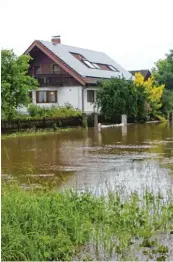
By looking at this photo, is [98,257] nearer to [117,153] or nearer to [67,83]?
[117,153]

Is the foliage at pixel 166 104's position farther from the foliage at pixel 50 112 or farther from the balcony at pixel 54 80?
the foliage at pixel 50 112

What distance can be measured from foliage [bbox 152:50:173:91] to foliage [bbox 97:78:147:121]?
1681 centimetres

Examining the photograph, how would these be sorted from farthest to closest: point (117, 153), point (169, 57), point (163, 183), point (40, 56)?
point (169, 57) < point (40, 56) < point (117, 153) < point (163, 183)

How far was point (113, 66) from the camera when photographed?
39.5 metres

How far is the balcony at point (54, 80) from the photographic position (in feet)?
108

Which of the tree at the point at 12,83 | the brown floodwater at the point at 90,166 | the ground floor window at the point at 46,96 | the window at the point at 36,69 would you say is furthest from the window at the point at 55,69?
the brown floodwater at the point at 90,166

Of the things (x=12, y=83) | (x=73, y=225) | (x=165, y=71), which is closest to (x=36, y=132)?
(x=12, y=83)

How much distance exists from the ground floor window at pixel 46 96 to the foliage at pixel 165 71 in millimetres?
18065

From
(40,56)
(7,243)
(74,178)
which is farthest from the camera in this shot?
(40,56)

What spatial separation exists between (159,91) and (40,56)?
9.53 metres

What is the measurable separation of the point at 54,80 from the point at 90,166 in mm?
22835

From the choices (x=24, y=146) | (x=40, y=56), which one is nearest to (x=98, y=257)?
(x=24, y=146)

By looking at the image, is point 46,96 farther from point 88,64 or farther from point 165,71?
point 165,71

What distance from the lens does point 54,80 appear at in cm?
3372
